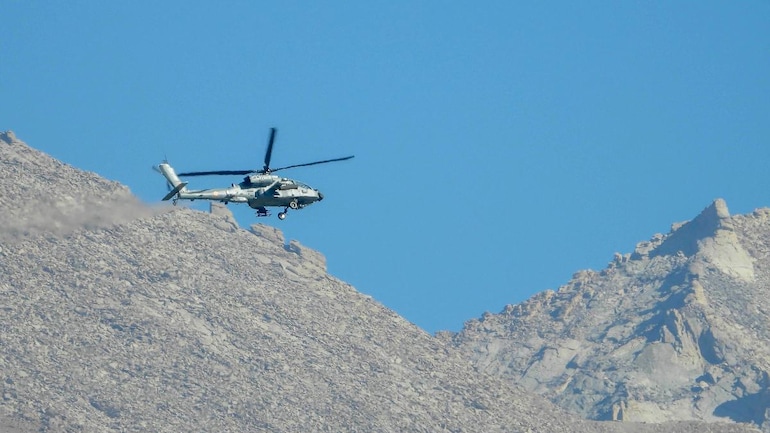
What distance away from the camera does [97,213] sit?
19300 centimetres

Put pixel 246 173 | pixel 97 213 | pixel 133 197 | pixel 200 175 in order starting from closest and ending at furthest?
pixel 200 175 < pixel 246 173 < pixel 133 197 < pixel 97 213

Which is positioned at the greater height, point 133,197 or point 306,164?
A: point 133,197

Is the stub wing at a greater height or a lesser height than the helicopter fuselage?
lesser

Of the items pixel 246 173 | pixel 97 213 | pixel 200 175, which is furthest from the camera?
pixel 97 213

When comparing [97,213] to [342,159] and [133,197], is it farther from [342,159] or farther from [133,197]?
[342,159]

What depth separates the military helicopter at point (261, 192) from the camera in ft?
495

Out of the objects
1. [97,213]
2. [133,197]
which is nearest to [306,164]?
[133,197]

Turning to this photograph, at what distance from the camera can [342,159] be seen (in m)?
145

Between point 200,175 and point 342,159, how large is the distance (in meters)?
9.31

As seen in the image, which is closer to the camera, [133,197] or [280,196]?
[280,196]

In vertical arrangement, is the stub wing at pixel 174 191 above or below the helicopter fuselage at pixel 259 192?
below

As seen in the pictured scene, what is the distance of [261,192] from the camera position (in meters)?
154

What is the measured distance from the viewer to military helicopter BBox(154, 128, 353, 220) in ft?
A: 495

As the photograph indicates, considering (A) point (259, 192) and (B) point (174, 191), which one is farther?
(A) point (259, 192)
